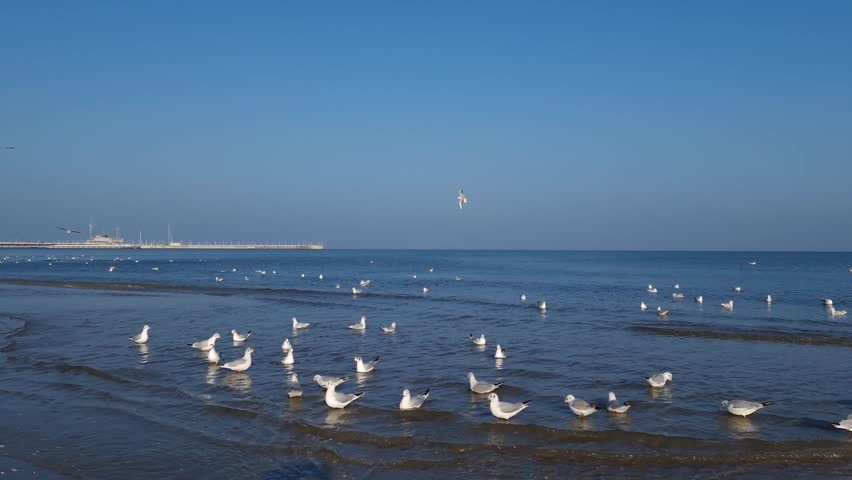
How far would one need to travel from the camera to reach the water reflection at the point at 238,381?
14688mm

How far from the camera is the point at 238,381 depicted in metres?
15.3

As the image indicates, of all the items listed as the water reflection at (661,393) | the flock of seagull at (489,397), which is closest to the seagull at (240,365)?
the flock of seagull at (489,397)

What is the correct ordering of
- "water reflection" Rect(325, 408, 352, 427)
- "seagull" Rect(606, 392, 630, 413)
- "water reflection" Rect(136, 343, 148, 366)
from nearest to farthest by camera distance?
"water reflection" Rect(325, 408, 352, 427) < "seagull" Rect(606, 392, 630, 413) < "water reflection" Rect(136, 343, 148, 366)

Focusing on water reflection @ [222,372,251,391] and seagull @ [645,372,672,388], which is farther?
water reflection @ [222,372,251,391]

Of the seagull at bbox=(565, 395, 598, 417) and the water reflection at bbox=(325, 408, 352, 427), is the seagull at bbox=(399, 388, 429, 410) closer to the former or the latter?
the water reflection at bbox=(325, 408, 352, 427)

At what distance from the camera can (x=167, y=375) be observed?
15812 mm

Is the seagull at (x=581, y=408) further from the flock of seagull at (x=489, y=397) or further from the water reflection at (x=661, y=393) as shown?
the water reflection at (x=661, y=393)

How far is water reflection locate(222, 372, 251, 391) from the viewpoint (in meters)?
14.7

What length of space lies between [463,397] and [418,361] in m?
4.28

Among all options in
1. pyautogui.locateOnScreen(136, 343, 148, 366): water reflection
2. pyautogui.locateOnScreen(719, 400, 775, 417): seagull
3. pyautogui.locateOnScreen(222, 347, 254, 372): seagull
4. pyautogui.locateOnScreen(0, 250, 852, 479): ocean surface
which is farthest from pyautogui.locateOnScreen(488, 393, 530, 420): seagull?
pyautogui.locateOnScreen(136, 343, 148, 366): water reflection

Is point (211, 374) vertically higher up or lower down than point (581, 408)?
lower down

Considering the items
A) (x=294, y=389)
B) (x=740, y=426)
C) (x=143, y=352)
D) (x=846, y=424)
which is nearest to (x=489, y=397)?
(x=294, y=389)

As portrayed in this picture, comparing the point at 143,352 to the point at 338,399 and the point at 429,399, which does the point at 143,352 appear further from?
the point at 429,399

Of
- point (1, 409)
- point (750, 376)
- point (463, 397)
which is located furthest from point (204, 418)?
point (750, 376)
